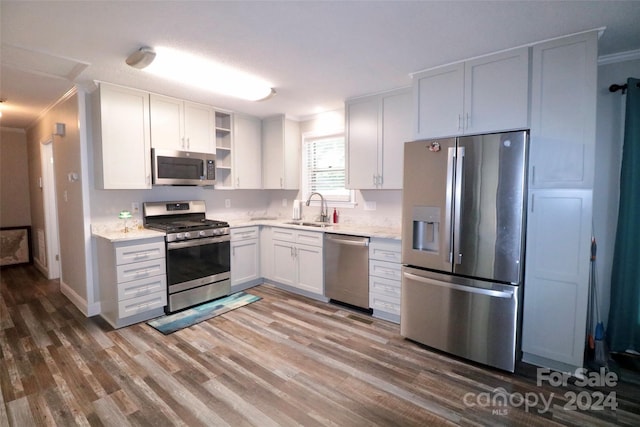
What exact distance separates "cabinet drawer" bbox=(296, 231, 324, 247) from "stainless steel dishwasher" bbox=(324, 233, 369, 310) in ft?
0.29

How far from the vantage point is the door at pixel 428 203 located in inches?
101

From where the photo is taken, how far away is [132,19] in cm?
199

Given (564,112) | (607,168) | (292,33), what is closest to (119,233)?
(292,33)

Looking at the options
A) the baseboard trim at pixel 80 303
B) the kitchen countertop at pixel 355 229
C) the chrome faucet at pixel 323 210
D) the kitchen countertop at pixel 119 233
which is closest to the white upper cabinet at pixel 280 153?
the chrome faucet at pixel 323 210

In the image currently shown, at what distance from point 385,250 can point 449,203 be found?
96cm

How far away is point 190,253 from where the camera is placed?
11.7 feet

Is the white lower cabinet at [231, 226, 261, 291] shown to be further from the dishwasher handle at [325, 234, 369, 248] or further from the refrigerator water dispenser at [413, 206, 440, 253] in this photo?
the refrigerator water dispenser at [413, 206, 440, 253]

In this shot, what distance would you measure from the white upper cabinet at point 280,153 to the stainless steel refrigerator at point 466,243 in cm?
Answer: 221

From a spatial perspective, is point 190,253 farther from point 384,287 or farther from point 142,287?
point 384,287

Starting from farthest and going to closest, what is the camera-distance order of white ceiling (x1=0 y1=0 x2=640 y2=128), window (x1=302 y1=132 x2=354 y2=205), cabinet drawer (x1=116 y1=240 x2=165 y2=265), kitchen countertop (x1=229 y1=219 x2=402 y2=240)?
window (x1=302 y1=132 x2=354 y2=205) → kitchen countertop (x1=229 y1=219 x2=402 y2=240) → cabinet drawer (x1=116 y1=240 x2=165 y2=265) → white ceiling (x1=0 y1=0 x2=640 y2=128)

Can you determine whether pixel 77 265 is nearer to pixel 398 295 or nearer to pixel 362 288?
pixel 362 288

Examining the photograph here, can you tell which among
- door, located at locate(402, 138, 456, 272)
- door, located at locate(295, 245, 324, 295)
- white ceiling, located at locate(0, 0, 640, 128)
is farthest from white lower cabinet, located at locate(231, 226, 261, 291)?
door, located at locate(402, 138, 456, 272)

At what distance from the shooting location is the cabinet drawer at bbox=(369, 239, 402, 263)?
126 inches

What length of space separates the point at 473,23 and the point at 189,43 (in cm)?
200
